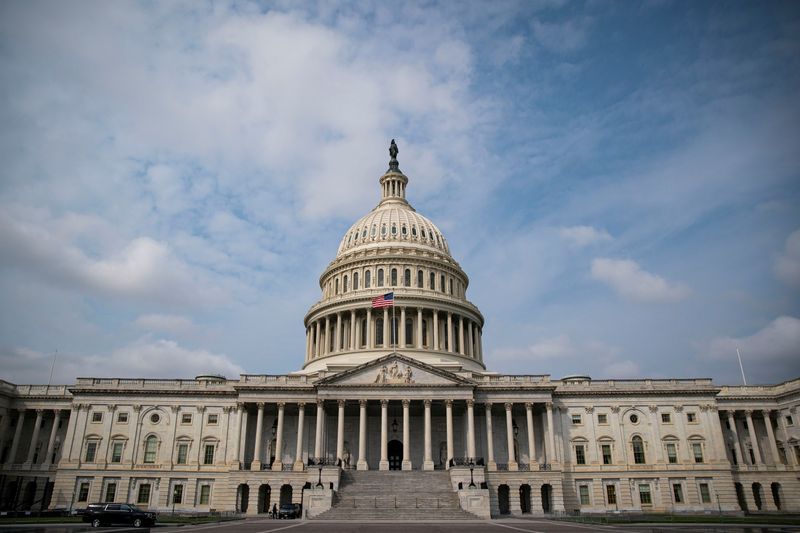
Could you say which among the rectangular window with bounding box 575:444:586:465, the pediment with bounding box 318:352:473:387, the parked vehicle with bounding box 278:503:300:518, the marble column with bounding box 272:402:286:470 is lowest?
the parked vehicle with bounding box 278:503:300:518

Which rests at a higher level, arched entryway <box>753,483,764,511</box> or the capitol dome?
the capitol dome

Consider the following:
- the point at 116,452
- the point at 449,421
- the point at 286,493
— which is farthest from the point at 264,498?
the point at 449,421

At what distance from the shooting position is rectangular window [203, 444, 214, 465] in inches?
2598

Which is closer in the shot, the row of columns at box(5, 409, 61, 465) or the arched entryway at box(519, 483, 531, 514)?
the arched entryway at box(519, 483, 531, 514)

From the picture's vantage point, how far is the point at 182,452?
66438 millimetres

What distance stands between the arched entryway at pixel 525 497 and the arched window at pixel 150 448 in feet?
131

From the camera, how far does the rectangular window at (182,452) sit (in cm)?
6606

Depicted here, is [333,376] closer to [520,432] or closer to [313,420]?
[313,420]

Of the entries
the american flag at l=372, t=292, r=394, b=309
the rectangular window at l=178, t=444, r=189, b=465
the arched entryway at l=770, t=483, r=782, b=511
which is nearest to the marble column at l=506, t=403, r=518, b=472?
the american flag at l=372, t=292, r=394, b=309

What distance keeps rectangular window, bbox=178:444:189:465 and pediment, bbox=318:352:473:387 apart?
17.3 metres

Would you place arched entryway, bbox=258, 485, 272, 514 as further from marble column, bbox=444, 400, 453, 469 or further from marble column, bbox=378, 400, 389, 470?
marble column, bbox=444, 400, 453, 469

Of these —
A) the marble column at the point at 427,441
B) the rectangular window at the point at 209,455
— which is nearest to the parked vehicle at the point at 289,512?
the marble column at the point at 427,441

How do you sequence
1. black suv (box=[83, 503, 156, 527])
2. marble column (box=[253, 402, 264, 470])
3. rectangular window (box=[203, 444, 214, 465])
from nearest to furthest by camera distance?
black suv (box=[83, 503, 156, 527]) → marble column (box=[253, 402, 264, 470]) → rectangular window (box=[203, 444, 214, 465])

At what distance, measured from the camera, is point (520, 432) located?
68500mm
